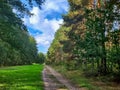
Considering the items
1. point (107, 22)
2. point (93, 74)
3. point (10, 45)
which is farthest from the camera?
point (93, 74)

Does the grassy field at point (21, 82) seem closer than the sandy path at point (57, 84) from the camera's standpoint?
No

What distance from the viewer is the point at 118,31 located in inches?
984

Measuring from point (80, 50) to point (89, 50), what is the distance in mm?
3393

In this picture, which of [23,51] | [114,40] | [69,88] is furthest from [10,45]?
[114,40]

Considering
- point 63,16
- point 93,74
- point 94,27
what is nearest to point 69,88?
point 94,27

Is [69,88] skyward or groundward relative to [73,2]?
groundward

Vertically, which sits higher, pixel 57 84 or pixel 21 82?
pixel 21 82

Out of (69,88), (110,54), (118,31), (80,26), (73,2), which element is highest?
(73,2)

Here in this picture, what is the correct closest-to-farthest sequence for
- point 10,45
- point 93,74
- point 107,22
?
1. point 10,45
2. point 107,22
3. point 93,74

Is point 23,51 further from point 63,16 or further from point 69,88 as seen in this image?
point 63,16

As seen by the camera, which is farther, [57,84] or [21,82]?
[21,82]

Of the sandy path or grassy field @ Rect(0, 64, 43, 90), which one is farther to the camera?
grassy field @ Rect(0, 64, 43, 90)

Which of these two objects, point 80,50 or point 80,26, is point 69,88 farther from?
point 80,26

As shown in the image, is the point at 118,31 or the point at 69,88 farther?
the point at 118,31
